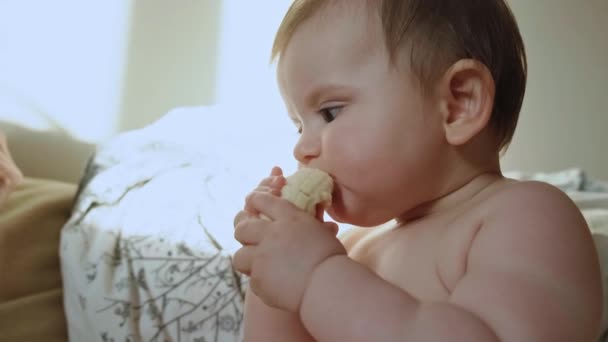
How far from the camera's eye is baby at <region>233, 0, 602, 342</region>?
1.55 ft

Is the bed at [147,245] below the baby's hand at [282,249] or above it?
below

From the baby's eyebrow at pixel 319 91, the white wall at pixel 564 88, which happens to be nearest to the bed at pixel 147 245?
the baby's eyebrow at pixel 319 91

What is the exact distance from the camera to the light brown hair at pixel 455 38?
Answer: 2.03 ft

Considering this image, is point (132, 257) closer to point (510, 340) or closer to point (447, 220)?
point (447, 220)

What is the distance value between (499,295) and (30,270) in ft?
2.46

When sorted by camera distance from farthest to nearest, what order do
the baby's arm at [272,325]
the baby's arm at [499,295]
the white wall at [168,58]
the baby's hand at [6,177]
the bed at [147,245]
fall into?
the white wall at [168,58] → the baby's hand at [6,177] → the bed at [147,245] → the baby's arm at [272,325] → the baby's arm at [499,295]

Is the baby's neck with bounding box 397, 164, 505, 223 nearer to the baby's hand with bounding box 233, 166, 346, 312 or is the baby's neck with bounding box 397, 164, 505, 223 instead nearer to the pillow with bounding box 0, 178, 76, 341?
the baby's hand with bounding box 233, 166, 346, 312

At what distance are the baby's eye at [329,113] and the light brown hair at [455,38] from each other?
83mm

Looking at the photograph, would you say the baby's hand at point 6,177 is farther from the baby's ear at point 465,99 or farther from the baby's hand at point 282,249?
the baby's ear at point 465,99

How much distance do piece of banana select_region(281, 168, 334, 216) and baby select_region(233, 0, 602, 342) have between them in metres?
0.01

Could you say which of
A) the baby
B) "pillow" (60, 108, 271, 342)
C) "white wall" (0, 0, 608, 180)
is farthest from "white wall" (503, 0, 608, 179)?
the baby

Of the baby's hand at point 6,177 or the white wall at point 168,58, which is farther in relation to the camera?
the white wall at point 168,58

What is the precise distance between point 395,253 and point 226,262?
315 mm

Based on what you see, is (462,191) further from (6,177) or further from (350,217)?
(6,177)
